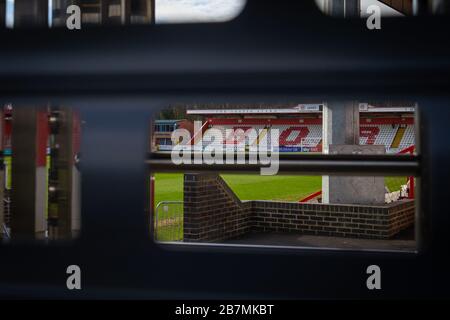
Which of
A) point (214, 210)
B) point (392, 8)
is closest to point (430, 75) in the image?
point (392, 8)

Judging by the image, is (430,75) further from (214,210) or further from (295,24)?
(214,210)

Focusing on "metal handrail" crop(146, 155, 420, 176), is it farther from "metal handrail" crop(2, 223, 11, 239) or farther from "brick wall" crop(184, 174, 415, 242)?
"brick wall" crop(184, 174, 415, 242)

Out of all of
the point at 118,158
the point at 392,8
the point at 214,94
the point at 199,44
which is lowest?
the point at 118,158

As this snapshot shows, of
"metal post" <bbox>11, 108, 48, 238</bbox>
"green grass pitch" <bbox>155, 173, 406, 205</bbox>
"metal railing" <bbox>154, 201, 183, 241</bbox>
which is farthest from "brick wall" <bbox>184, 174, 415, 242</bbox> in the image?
"green grass pitch" <bbox>155, 173, 406, 205</bbox>

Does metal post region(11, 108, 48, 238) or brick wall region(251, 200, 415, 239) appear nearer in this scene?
metal post region(11, 108, 48, 238)

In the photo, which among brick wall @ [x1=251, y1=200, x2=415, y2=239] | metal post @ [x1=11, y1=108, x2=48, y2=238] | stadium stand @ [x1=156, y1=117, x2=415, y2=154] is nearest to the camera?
metal post @ [x1=11, y1=108, x2=48, y2=238]

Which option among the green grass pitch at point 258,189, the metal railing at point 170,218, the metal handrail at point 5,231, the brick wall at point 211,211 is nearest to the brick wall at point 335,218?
the brick wall at point 211,211

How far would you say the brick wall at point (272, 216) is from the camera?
813cm

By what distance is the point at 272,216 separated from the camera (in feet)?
31.9

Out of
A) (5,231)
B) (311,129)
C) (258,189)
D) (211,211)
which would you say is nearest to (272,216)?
(211,211)

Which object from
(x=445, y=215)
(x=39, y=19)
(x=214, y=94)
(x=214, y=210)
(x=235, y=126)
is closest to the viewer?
(x=445, y=215)

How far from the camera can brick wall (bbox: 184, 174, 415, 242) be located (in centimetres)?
813

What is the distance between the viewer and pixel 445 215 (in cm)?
183
